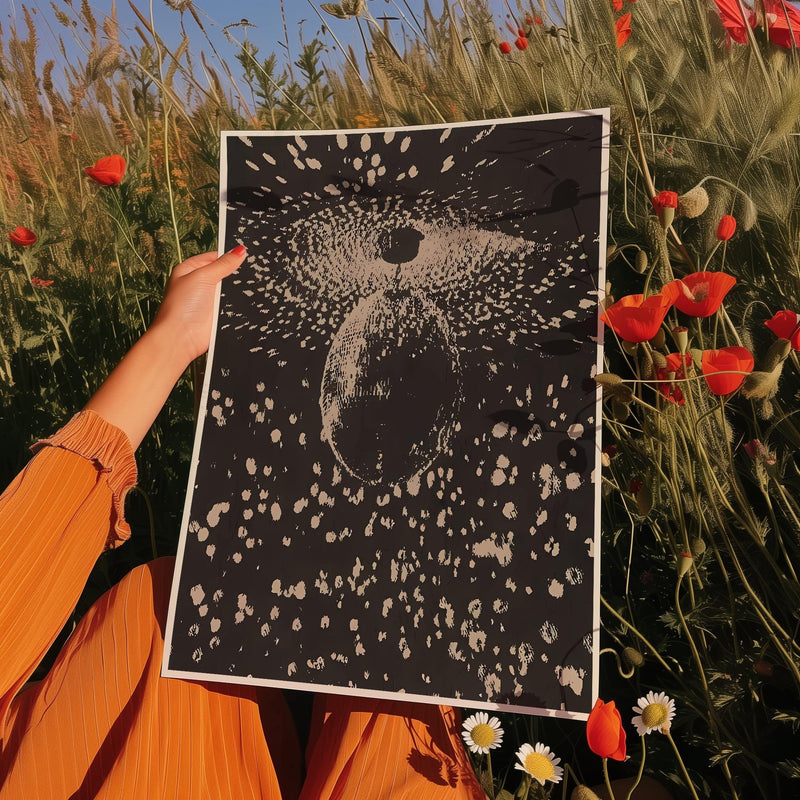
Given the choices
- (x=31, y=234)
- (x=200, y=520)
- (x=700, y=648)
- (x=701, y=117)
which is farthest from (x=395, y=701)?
(x=31, y=234)

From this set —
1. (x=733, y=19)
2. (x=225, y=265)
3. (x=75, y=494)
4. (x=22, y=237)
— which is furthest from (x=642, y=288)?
(x=22, y=237)

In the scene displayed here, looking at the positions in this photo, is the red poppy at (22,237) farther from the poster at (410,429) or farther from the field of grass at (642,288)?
the poster at (410,429)

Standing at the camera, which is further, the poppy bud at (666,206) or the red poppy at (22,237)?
the red poppy at (22,237)

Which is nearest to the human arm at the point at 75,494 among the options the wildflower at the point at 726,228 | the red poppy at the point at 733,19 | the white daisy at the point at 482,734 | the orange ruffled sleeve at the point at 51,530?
the orange ruffled sleeve at the point at 51,530

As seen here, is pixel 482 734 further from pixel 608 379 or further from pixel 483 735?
pixel 608 379

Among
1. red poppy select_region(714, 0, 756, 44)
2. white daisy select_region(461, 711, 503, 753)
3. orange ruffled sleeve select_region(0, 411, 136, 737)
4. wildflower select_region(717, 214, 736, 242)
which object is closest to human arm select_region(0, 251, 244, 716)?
orange ruffled sleeve select_region(0, 411, 136, 737)

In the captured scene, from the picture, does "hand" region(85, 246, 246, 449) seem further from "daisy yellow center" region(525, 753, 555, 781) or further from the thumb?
"daisy yellow center" region(525, 753, 555, 781)
